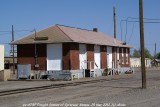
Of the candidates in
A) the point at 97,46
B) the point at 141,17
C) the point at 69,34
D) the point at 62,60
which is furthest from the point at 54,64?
the point at 141,17

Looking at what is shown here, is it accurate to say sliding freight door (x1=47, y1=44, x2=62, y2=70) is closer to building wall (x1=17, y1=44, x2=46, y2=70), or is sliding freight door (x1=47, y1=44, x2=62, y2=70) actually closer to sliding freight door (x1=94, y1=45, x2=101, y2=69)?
building wall (x1=17, y1=44, x2=46, y2=70)

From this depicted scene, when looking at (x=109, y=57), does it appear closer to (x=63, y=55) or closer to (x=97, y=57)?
(x=97, y=57)

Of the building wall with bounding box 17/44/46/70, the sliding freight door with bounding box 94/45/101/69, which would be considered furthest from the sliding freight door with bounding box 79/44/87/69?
the building wall with bounding box 17/44/46/70

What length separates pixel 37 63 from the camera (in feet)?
132

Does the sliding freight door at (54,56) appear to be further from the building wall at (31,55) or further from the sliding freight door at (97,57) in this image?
the sliding freight door at (97,57)

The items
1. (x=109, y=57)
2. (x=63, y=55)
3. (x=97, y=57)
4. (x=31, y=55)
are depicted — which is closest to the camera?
(x=63, y=55)

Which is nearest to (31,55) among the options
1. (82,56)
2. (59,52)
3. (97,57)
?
(59,52)

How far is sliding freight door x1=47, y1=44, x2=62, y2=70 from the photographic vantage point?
38938 millimetres

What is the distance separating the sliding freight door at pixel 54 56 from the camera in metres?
38.9

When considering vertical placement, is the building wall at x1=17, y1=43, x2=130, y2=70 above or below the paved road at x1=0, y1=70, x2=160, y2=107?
above

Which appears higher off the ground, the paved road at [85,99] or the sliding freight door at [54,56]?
the sliding freight door at [54,56]

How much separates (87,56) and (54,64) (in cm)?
502

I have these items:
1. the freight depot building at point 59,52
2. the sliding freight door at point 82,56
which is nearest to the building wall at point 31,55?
the freight depot building at point 59,52

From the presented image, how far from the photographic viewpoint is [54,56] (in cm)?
3906
